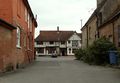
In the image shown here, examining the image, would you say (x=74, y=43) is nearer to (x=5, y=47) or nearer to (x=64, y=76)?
(x=5, y=47)

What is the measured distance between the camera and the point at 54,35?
111 m

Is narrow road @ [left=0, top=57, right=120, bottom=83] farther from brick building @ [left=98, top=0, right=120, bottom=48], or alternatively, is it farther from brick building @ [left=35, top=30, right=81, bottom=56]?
brick building @ [left=35, top=30, right=81, bottom=56]

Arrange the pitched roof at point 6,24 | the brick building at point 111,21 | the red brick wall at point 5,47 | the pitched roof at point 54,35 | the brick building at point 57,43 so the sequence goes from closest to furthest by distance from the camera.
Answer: the pitched roof at point 6,24 < the red brick wall at point 5,47 < the brick building at point 111,21 < the brick building at point 57,43 < the pitched roof at point 54,35

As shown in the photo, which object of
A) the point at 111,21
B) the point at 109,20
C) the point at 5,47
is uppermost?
the point at 109,20

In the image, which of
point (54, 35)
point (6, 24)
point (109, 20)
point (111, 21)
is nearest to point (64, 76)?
point (6, 24)

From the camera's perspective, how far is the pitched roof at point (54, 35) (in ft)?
357

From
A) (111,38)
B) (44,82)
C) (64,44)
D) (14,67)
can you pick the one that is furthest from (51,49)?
(44,82)

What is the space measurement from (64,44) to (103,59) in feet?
251

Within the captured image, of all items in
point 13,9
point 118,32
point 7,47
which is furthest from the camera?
point 118,32

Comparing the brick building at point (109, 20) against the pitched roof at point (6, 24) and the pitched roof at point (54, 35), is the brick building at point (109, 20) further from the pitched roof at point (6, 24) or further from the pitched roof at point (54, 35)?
the pitched roof at point (54, 35)

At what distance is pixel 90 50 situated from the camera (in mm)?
32594

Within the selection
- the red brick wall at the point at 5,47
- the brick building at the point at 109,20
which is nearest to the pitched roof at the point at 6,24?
the red brick wall at the point at 5,47

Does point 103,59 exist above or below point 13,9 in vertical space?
below

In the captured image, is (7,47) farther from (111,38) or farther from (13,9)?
(111,38)
